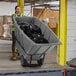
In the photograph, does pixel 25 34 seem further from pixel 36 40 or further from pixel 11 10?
pixel 11 10

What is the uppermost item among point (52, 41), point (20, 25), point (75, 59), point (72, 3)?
point (72, 3)

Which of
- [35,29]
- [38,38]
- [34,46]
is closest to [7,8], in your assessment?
[35,29]

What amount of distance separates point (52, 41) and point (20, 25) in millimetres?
1071

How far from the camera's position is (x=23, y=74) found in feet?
18.1

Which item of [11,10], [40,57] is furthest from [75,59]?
[11,10]

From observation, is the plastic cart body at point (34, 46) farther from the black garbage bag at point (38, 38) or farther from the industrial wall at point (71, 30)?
the industrial wall at point (71, 30)

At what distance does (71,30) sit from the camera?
25.2ft

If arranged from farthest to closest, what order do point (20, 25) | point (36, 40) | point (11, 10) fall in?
point (11, 10)
point (20, 25)
point (36, 40)

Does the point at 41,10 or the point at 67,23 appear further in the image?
the point at 41,10

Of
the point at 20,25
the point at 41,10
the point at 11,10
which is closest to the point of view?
the point at 20,25

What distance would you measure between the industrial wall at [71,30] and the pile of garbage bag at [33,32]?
5.09ft

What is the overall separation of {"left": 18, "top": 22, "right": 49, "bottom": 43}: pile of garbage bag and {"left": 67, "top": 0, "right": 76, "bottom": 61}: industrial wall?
1550 mm

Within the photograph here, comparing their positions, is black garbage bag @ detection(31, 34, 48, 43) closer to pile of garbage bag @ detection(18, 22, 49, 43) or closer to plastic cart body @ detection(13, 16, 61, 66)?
pile of garbage bag @ detection(18, 22, 49, 43)

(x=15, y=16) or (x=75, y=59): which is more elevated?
(x=15, y=16)
